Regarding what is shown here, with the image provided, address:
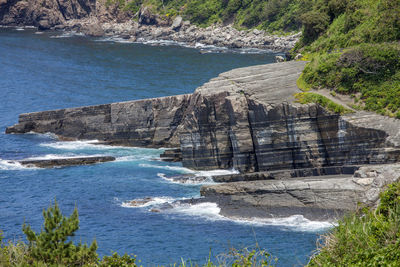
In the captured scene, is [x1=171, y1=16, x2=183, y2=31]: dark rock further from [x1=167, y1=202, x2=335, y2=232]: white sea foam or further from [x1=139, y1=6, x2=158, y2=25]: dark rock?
[x1=167, y1=202, x2=335, y2=232]: white sea foam

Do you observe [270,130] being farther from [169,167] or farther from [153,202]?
[153,202]

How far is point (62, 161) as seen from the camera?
5272 cm

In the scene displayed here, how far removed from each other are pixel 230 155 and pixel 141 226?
1474cm

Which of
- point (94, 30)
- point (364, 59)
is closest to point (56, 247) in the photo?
point (364, 59)

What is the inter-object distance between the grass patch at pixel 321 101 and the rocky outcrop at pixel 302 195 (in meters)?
6.23

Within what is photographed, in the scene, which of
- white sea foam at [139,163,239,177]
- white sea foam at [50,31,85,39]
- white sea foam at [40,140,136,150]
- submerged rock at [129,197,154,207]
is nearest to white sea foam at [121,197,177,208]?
submerged rock at [129,197,154,207]

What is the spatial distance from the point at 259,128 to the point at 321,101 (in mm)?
5888

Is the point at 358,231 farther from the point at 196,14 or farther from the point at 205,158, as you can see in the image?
the point at 196,14

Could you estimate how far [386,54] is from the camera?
45219 mm

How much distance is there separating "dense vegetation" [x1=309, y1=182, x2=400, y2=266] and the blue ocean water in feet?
23.8

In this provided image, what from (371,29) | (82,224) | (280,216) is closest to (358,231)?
(280,216)

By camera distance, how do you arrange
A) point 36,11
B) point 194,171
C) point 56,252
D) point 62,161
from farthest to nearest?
point 36,11
point 62,161
point 194,171
point 56,252

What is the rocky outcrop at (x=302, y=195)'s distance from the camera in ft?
121

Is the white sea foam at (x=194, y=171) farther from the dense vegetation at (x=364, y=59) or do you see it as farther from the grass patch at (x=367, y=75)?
the dense vegetation at (x=364, y=59)
